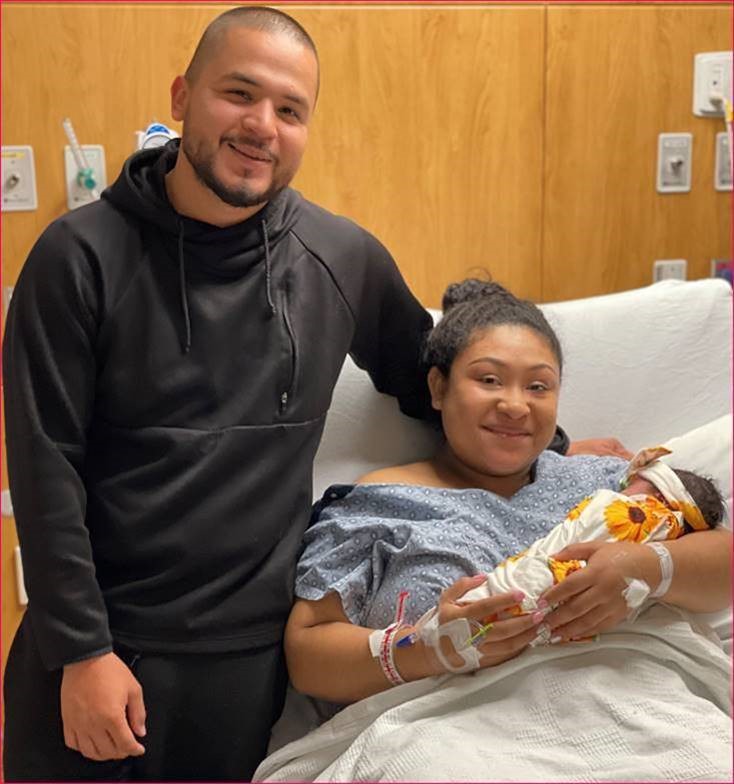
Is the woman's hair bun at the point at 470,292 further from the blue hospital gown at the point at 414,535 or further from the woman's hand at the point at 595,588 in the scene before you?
the woman's hand at the point at 595,588

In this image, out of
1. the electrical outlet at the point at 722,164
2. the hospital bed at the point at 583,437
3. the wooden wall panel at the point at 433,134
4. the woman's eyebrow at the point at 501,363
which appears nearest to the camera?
the hospital bed at the point at 583,437

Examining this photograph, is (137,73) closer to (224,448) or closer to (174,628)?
(224,448)

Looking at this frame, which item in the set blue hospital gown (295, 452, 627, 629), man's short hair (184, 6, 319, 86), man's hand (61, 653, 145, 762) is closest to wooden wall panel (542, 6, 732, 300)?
blue hospital gown (295, 452, 627, 629)

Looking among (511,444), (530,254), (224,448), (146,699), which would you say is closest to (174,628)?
(146,699)

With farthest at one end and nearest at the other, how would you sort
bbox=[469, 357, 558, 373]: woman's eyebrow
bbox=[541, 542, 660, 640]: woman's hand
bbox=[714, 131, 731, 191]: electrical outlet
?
bbox=[714, 131, 731, 191]: electrical outlet
bbox=[469, 357, 558, 373]: woman's eyebrow
bbox=[541, 542, 660, 640]: woman's hand

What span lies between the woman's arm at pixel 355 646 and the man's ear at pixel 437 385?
425 mm

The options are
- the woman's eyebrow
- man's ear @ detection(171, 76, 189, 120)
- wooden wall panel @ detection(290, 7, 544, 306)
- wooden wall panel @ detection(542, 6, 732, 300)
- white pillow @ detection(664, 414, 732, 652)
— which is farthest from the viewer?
wooden wall panel @ detection(542, 6, 732, 300)

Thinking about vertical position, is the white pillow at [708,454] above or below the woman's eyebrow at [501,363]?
below

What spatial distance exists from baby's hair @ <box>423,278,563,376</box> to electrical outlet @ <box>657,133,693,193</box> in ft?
3.06

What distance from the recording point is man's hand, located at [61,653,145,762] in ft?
4.99

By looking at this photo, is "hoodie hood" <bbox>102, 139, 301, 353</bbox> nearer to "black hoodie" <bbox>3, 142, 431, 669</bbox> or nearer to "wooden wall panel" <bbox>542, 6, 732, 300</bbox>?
"black hoodie" <bbox>3, 142, 431, 669</bbox>

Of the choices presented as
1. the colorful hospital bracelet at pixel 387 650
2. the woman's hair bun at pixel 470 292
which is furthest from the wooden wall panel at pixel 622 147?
the colorful hospital bracelet at pixel 387 650

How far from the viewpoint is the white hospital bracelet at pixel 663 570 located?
5.32 feet

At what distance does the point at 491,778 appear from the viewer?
55.8 inches
